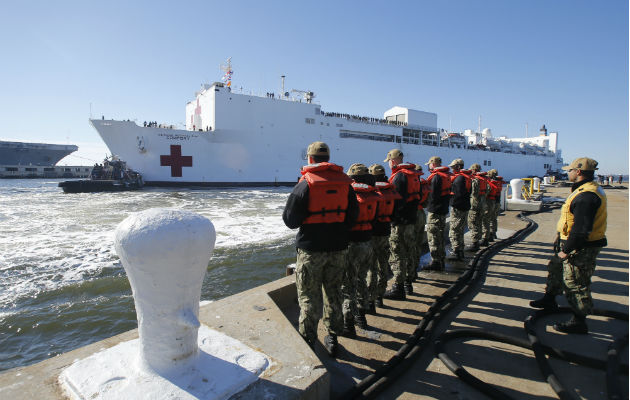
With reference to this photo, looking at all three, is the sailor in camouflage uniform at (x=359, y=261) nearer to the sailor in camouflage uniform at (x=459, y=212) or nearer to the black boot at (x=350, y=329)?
the black boot at (x=350, y=329)

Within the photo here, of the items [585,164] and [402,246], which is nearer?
[585,164]

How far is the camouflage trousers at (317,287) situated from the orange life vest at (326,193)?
0.20 m

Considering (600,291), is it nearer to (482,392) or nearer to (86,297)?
(482,392)

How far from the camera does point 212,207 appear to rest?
11.0m

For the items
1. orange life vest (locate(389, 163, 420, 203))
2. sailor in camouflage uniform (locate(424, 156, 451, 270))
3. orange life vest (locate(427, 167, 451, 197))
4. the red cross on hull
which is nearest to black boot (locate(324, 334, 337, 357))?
orange life vest (locate(389, 163, 420, 203))

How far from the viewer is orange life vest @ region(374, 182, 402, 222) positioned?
7.83 ft

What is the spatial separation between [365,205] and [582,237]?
1.29 meters

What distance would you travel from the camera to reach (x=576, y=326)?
202 centimetres

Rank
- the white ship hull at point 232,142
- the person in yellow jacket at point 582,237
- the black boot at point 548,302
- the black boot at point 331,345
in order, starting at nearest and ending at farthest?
1. the black boot at point 331,345
2. the person in yellow jacket at point 582,237
3. the black boot at point 548,302
4. the white ship hull at point 232,142

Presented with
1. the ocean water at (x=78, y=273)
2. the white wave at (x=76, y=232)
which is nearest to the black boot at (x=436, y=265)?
the ocean water at (x=78, y=273)

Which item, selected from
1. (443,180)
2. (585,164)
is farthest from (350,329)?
(443,180)

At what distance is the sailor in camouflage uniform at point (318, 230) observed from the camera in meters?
1.70

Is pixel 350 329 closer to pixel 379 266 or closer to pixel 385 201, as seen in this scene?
pixel 379 266

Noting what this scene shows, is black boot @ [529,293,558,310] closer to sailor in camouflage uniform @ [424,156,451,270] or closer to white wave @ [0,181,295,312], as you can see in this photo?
sailor in camouflage uniform @ [424,156,451,270]
